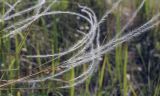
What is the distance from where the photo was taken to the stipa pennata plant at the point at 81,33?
1.41 metres

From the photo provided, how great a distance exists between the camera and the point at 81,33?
66.4 inches

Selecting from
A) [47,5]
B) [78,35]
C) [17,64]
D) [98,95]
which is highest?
[47,5]

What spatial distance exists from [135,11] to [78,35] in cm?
25

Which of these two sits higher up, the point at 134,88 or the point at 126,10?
the point at 126,10

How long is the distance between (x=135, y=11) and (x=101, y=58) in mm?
336

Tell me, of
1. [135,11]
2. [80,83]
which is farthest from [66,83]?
[135,11]

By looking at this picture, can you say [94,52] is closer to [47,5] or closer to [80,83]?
[80,83]

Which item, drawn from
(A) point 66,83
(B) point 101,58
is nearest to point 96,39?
(B) point 101,58

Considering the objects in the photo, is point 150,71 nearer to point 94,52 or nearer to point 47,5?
point 94,52

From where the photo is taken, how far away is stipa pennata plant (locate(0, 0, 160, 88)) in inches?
55.7

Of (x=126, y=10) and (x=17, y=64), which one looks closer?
(x=17, y=64)

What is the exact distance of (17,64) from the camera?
1423mm

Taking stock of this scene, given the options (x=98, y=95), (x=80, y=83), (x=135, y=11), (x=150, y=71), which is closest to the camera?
(x=98, y=95)

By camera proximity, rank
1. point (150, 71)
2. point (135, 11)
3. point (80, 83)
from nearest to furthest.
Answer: point (80, 83) < point (150, 71) < point (135, 11)
